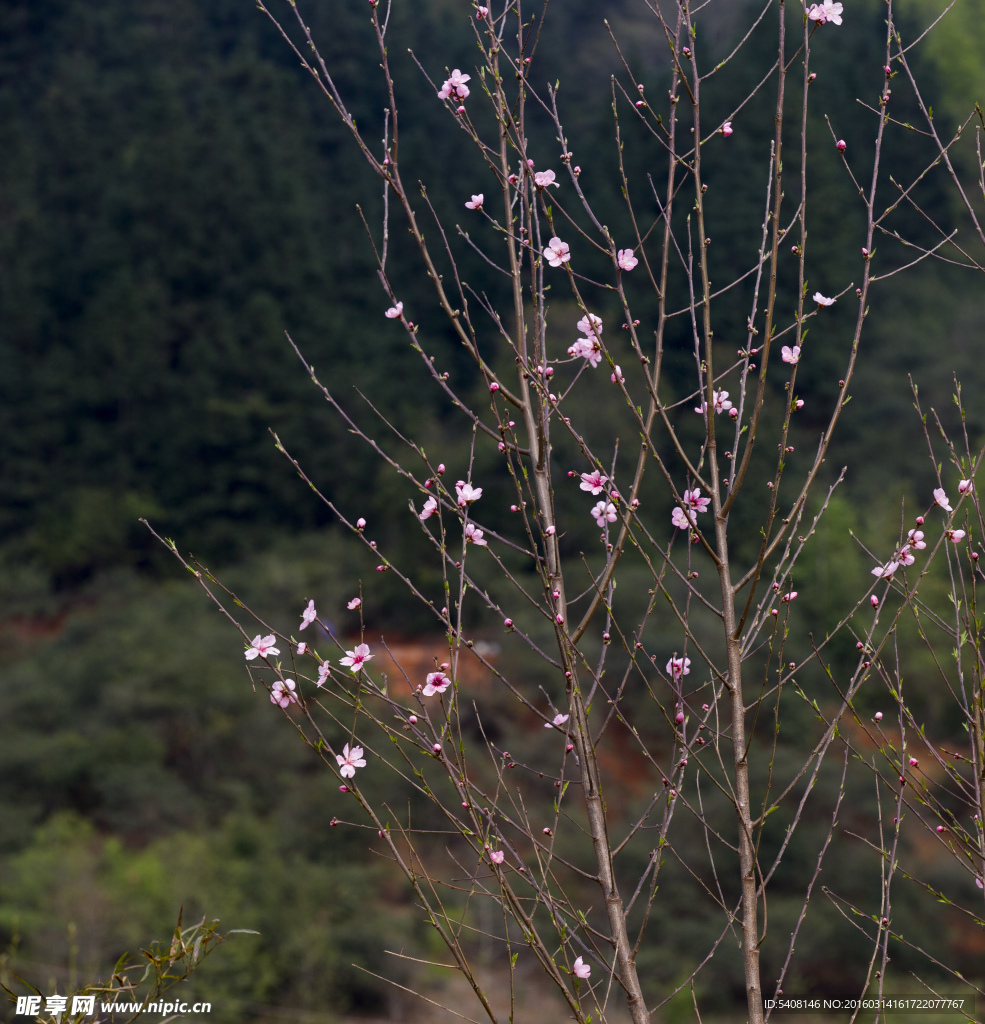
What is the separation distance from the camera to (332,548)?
15.2 m

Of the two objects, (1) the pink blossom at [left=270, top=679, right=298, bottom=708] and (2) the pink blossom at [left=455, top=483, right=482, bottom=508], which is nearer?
(1) the pink blossom at [left=270, top=679, right=298, bottom=708]

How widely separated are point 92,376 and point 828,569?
12.9 meters

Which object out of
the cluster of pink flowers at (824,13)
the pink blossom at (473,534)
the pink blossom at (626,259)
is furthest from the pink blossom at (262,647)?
the cluster of pink flowers at (824,13)

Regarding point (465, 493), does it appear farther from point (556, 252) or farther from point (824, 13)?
point (824, 13)

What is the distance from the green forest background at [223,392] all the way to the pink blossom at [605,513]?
7.29 meters

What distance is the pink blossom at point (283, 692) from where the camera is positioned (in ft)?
4.17

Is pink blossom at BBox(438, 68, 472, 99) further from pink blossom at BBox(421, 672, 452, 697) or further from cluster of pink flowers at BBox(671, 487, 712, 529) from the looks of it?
pink blossom at BBox(421, 672, 452, 697)

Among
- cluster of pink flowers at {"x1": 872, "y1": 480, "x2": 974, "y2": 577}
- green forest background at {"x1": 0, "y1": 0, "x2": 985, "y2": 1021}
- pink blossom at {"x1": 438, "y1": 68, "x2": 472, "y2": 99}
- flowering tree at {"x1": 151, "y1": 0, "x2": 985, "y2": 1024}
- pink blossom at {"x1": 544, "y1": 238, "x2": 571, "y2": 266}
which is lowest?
green forest background at {"x1": 0, "y1": 0, "x2": 985, "y2": 1021}

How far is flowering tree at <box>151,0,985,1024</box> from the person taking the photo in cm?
123

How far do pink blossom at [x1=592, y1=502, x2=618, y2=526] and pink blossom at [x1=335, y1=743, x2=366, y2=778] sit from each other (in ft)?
1.42

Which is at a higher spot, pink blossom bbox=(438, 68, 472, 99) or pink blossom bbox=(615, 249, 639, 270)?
pink blossom bbox=(438, 68, 472, 99)

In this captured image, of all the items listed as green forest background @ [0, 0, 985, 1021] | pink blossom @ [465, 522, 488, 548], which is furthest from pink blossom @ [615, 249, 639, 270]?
green forest background @ [0, 0, 985, 1021]

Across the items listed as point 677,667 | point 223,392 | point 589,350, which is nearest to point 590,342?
point 589,350

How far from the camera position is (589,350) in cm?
138
